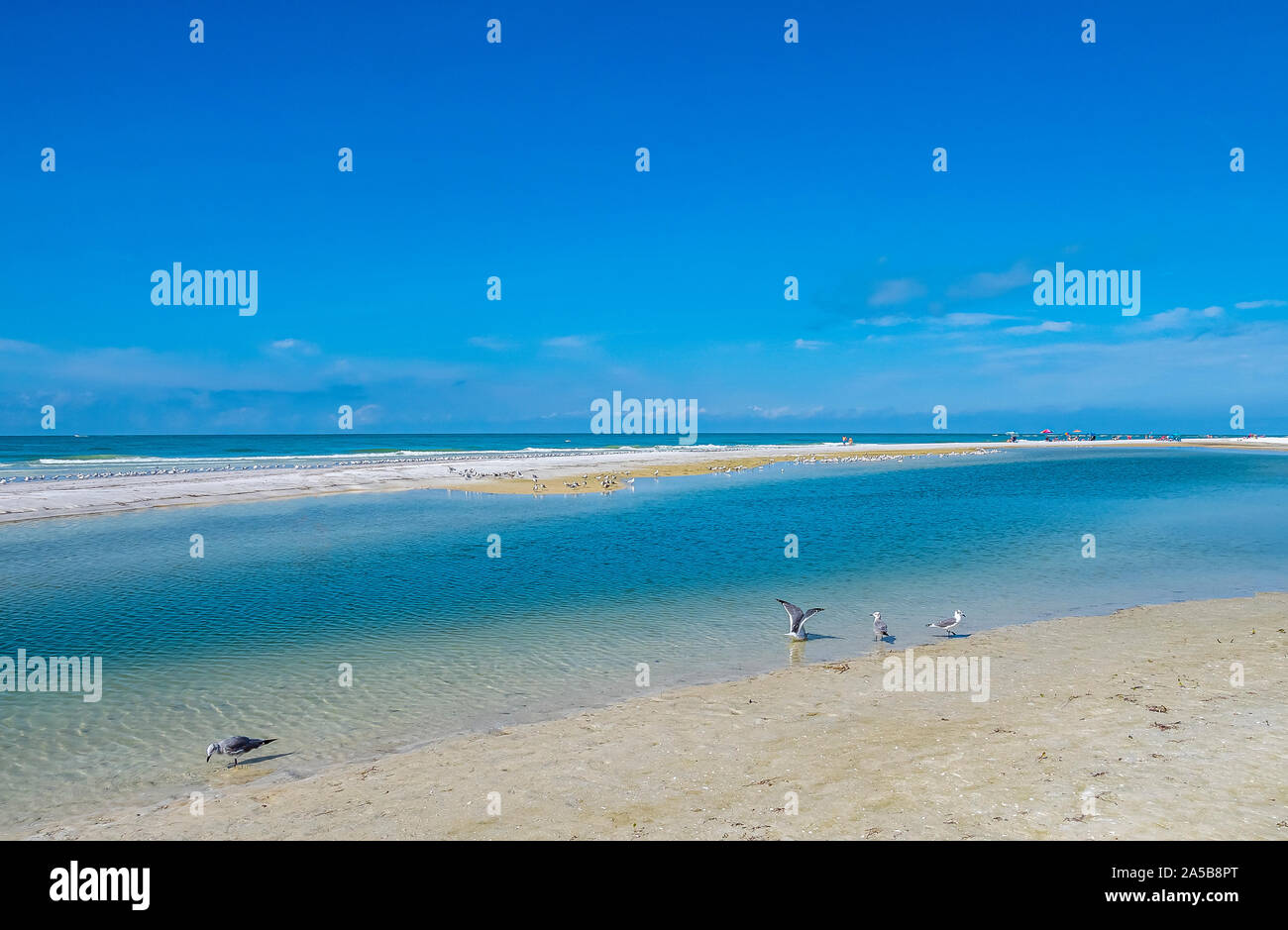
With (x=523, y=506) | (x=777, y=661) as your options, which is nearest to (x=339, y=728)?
(x=777, y=661)

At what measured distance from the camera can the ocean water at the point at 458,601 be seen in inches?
414

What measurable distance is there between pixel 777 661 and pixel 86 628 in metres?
15.7

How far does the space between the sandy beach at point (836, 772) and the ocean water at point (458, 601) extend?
3.60 ft

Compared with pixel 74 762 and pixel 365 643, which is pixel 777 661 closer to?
pixel 365 643

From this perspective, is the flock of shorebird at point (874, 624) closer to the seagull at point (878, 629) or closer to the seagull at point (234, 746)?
the seagull at point (878, 629)

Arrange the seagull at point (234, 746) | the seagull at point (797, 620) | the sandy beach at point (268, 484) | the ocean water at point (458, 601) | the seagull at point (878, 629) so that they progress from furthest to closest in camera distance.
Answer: the sandy beach at point (268, 484), the seagull at point (797, 620), the seagull at point (878, 629), the ocean water at point (458, 601), the seagull at point (234, 746)

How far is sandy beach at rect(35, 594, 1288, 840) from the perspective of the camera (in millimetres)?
6797

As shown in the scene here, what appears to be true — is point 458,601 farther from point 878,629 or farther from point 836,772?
point 836,772

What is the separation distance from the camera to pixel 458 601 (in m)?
18.2

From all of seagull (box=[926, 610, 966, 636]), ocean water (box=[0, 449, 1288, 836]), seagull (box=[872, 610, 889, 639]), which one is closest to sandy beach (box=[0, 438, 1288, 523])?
ocean water (box=[0, 449, 1288, 836])

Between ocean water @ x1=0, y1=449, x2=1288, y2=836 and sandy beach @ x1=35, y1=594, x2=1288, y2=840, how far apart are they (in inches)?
43.2

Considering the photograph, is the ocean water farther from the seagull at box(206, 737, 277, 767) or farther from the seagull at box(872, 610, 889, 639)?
the seagull at box(872, 610, 889, 639)

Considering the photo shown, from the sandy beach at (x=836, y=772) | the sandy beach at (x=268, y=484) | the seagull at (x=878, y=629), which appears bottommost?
the sandy beach at (x=836, y=772)

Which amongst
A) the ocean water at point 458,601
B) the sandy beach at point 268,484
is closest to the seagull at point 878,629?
the ocean water at point 458,601
